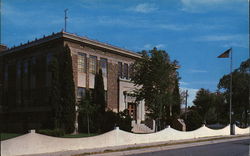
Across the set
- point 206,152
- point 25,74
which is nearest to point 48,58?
point 25,74

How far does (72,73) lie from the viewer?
3072cm

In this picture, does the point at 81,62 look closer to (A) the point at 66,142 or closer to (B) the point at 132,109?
(B) the point at 132,109

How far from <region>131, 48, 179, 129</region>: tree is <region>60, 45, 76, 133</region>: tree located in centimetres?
611

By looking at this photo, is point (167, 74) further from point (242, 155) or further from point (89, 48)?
Answer: point (242, 155)

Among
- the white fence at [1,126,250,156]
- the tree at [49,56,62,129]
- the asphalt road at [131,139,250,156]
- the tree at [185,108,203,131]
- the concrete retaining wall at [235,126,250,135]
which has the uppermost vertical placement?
the tree at [49,56,62,129]

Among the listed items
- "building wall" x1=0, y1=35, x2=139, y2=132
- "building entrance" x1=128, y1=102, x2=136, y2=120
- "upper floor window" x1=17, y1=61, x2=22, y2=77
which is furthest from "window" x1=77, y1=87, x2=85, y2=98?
"upper floor window" x1=17, y1=61, x2=22, y2=77

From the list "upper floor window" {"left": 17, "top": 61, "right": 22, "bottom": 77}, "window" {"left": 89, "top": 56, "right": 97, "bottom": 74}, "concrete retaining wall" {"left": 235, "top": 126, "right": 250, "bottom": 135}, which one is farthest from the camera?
"concrete retaining wall" {"left": 235, "top": 126, "right": 250, "bottom": 135}

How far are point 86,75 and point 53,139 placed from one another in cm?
1892

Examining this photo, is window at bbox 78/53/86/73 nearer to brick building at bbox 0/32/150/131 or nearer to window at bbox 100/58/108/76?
brick building at bbox 0/32/150/131

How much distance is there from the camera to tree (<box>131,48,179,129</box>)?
29703 millimetres

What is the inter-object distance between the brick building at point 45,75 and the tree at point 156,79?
247 inches

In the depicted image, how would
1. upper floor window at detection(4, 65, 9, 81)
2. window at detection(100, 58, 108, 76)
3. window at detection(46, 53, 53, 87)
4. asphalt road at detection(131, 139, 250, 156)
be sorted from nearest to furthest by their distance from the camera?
1. asphalt road at detection(131, 139, 250, 156)
2. window at detection(46, 53, 53, 87)
3. window at detection(100, 58, 108, 76)
4. upper floor window at detection(4, 65, 9, 81)

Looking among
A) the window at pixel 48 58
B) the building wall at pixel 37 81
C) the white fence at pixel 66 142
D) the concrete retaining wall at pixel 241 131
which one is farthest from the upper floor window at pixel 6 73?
the concrete retaining wall at pixel 241 131

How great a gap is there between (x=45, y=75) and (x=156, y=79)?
474 inches
